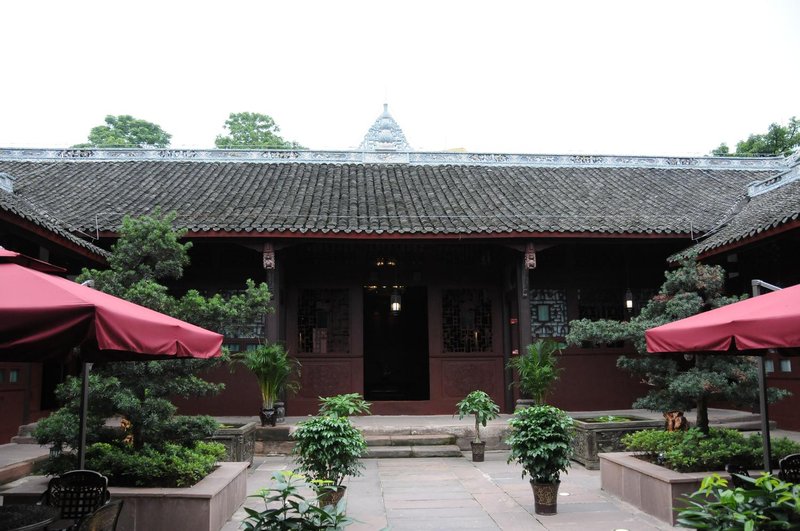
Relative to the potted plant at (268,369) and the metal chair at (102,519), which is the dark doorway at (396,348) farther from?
the metal chair at (102,519)

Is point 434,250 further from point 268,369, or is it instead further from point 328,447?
point 328,447

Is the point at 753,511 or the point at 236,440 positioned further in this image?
the point at 236,440

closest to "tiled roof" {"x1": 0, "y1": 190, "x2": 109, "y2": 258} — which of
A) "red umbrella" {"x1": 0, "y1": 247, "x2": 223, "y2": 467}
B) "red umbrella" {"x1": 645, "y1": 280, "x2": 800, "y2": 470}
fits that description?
"red umbrella" {"x1": 0, "y1": 247, "x2": 223, "y2": 467}

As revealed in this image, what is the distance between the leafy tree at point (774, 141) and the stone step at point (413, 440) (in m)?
16.1

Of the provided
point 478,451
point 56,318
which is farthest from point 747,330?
point 478,451

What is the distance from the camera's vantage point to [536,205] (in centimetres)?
1196

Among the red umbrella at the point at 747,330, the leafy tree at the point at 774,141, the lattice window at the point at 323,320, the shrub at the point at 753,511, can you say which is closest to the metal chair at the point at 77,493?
the shrub at the point at 753,511

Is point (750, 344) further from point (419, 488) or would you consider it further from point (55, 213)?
point (55, 213)

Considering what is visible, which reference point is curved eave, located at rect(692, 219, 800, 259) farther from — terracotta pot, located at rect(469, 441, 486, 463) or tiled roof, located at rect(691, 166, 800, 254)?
terracotta pot, located at rect(469, 441, 486, 463)

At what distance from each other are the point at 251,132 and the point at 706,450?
98.7 feet

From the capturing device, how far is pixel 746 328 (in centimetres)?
395

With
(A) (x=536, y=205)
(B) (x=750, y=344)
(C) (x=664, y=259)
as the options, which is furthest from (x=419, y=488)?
Answer: (C) (x=664, y=259)

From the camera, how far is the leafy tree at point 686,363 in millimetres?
6582

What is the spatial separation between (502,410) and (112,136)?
26.0 m
